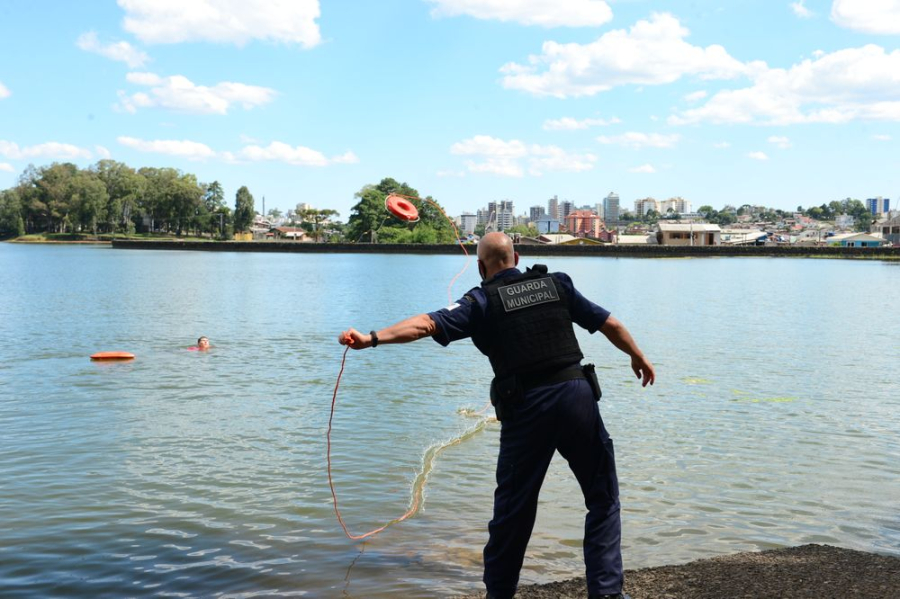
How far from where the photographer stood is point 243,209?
603 feet

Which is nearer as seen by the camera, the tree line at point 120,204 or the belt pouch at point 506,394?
the belt pouch at point 506,394

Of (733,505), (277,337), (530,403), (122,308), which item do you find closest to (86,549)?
(530,403)

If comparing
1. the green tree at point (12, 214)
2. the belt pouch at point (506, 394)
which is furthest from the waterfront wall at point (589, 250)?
the belt pouch at point (506, 394)

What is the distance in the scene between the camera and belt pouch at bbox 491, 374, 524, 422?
4.91 m

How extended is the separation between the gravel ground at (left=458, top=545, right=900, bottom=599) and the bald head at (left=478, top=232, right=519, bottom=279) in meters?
2.29

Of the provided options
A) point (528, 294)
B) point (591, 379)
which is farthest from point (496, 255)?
point (591, 379)

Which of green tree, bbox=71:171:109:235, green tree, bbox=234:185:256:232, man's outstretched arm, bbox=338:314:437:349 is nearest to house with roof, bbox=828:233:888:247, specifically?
green tree, bbox=234:185:256:232

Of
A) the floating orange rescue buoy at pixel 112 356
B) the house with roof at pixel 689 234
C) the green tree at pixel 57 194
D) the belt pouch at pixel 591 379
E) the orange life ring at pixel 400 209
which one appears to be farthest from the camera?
the green tree at pixel 57 194

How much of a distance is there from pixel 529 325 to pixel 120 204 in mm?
193852

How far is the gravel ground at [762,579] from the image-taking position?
214 inches

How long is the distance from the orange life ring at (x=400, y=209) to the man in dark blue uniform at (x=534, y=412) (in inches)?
174

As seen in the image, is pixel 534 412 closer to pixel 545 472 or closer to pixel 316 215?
pixel 545 472

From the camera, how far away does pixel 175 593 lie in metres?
6.55

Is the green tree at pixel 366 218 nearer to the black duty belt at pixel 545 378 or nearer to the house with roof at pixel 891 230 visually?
the house with roof at pixel 891 230
